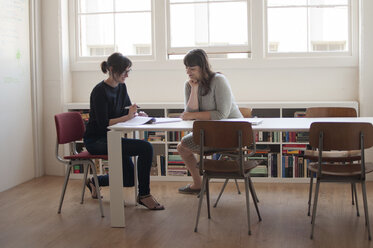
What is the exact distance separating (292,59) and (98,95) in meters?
2.52

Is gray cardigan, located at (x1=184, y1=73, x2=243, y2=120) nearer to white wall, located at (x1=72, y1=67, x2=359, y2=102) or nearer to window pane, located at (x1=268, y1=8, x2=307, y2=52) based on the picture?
white wall, located at (x1=72, y1=67, x2=359, y2=102)

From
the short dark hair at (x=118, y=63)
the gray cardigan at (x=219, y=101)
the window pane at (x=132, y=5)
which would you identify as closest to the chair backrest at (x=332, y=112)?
the gray cardigan at (x=219, y=101)

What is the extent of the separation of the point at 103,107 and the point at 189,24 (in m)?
2.22

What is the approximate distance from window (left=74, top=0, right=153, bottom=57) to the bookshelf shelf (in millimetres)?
869

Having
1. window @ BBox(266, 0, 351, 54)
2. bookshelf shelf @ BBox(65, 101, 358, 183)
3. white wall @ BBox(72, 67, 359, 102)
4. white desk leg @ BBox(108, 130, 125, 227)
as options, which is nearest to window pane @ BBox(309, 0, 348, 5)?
window @ BBox(266, 0, 351, 54)

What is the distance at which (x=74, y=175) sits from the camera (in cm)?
564

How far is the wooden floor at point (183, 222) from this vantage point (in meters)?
3.30

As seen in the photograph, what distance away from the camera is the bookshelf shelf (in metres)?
5.19

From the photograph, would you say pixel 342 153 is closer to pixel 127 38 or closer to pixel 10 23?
pixel 127 38

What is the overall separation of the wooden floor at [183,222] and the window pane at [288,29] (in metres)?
1.72

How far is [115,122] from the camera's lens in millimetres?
3994

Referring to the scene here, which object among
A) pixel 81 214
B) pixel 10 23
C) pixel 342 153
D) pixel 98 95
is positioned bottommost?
pixel 81 214

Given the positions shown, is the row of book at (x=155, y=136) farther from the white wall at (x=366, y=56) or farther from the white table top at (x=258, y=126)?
the white wall at (x=366, y=56)

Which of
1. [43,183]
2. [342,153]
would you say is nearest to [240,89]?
[342,153]
